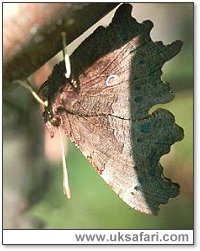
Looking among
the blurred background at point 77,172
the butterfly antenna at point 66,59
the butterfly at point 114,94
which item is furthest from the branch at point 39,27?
the blurred background at point 77,172

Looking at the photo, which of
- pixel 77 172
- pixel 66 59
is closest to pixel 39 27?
pixel 66 59

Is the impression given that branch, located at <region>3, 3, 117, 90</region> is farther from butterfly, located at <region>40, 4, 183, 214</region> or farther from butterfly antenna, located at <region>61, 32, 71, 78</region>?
butterfly, located at <region>40, 4, 183, 214</region>

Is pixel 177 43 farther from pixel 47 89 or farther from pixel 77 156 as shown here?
pixel 77 156

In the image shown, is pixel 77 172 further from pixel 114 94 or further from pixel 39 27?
pixel 39 27

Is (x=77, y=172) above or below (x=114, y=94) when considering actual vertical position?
above

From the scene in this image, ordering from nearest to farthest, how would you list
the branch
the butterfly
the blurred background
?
the branch → the butterfly → the blurred background

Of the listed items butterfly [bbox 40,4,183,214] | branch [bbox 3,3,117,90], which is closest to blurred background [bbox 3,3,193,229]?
butterfly [bbox 40,4,183,214]

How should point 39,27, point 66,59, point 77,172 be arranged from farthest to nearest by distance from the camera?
point 77,172 → point 66,59 → point 39,27
